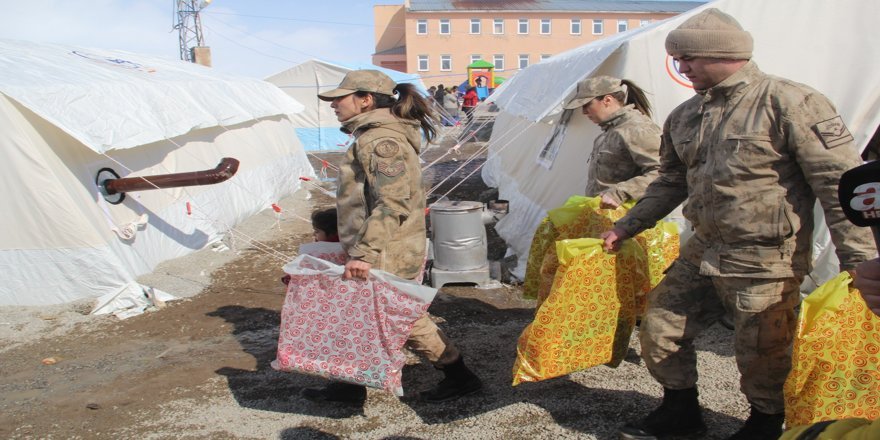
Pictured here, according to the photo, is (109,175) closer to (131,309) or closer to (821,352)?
(131,309)

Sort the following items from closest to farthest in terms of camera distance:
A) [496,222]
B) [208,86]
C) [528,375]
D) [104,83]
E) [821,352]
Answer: [821,352]
[528,375]
[104,83]
[496,222]
[208,86]

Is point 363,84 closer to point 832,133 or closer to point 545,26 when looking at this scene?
point 832,133

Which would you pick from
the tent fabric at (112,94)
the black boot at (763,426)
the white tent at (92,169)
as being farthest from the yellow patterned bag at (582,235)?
the tent fabric at (112,94)

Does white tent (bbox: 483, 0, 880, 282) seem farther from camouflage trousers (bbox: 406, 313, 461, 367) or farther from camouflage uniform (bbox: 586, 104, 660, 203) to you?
camouflage trousers (bbox: 406, 313, 461, 367)

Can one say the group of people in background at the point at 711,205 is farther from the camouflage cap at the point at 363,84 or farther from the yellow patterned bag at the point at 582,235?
the yellow patterned bag at the point at 582,235

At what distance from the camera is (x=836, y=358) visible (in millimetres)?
2377

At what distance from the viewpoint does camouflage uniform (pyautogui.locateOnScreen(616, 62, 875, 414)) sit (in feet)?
8.23

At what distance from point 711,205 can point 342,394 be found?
2113 mm

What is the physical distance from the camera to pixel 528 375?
127 inches

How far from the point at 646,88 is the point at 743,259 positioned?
328cm

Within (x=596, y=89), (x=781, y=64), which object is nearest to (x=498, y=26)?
(x=781, y=64)

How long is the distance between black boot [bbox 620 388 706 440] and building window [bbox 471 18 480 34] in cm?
5081

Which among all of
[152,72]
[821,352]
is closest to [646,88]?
[821,352]

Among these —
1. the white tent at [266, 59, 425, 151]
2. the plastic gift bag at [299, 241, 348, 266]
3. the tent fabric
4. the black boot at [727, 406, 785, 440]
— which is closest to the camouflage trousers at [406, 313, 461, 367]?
the plastic gift bag at [299, 241, 348, 266]
